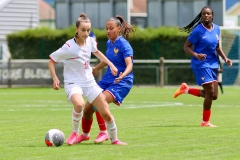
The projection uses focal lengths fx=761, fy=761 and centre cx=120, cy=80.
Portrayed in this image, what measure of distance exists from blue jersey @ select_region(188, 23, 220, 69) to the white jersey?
12.0ft

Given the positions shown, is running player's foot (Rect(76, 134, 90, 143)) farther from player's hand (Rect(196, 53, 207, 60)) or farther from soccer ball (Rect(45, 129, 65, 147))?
player's hand (Rect(196, 53, 207, 60))

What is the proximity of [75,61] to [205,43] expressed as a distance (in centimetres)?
387

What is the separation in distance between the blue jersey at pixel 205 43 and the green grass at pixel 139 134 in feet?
3.68

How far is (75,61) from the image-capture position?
10.5 metres

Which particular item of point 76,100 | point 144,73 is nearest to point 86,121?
point 76,100

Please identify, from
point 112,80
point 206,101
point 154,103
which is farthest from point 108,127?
point 154,103

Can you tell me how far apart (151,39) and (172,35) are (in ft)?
3.47

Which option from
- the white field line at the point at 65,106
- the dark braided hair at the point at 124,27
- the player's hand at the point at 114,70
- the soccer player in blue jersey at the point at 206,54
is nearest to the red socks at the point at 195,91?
the soccer player in blue jersey at the point at 206,54

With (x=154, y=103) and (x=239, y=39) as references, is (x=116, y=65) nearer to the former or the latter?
(x=154, y=103)

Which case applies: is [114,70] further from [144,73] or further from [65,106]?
[144,73]

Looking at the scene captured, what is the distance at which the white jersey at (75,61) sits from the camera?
10.5 meters

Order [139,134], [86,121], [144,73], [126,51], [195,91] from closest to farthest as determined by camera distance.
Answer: [126,51] < [86,121] < [139,134] < [195,91] < [144,73]

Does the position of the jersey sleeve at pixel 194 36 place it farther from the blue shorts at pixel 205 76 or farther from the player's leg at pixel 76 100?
the player's leg at pixel 76 100

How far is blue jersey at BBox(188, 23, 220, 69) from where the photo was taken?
45.0ft
